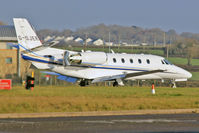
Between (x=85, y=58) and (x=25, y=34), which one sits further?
(x=25, y=34)

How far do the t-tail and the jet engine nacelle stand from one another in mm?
2724

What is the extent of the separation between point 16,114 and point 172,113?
6.63m

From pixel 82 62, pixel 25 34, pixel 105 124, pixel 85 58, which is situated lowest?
pixel 105 124

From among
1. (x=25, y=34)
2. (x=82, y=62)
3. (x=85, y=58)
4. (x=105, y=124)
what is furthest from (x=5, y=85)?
(x=105, y=124)

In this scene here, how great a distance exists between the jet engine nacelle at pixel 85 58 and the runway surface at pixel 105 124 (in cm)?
1981

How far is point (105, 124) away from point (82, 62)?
23.4 metres

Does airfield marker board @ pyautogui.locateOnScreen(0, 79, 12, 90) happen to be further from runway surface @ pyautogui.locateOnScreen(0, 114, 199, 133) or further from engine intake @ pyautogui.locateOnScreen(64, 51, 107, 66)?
runway surface @ pyautogui.locateOnScreen(0, 114, 199, 133)

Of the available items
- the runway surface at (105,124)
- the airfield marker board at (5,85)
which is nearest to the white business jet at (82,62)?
the airfield marker board at (5,85)

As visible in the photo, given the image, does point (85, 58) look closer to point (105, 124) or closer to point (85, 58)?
point (85, 58)

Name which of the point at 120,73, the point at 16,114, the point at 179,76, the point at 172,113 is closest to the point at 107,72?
the point at 120,73

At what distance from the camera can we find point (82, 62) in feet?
134

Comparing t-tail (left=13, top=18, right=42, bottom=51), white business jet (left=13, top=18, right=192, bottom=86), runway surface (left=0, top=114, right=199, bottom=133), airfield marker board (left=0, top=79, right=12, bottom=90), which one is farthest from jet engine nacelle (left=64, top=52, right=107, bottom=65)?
runway surface (left=0, top=114, right=199, bottom=133)

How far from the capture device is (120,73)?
42594 millimetres

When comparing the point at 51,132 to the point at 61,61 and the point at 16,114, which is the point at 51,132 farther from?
the point at 61,61
